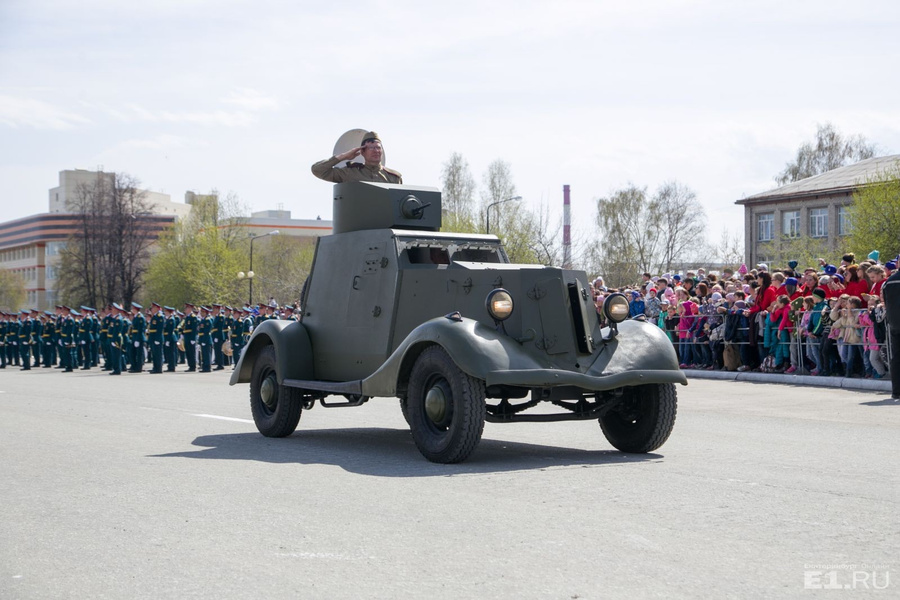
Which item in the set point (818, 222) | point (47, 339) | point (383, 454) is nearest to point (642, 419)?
point (383, 454)

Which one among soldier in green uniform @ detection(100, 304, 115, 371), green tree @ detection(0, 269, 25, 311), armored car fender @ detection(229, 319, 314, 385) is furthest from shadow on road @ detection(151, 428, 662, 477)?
green tree @ detection(0, 269, 25, 311)

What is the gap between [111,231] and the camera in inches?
3253

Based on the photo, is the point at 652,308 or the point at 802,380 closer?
the point at 802,380

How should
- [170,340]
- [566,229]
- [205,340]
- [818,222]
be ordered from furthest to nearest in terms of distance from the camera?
[566,229], [818,222], [170,340], [205,340]

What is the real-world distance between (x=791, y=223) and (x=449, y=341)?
69.5 meters

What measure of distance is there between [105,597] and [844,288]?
1716cm

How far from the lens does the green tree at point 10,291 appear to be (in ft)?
449

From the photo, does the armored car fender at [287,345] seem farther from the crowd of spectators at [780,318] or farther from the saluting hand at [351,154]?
the crowd of spectators at [780,318]

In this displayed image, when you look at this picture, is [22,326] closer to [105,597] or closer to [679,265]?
[105,597]

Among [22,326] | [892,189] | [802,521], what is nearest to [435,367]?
[802,521]

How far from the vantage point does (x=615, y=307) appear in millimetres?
9930

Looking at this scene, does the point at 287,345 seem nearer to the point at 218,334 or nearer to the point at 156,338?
the point at 156,338

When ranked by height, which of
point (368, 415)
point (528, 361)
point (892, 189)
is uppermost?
point (892, 189)

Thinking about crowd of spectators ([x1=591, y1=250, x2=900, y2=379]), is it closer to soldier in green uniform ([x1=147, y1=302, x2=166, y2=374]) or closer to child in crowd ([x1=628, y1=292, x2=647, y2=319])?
child in crowd ([x1=628, y1=292, x2=647, y2=319])
